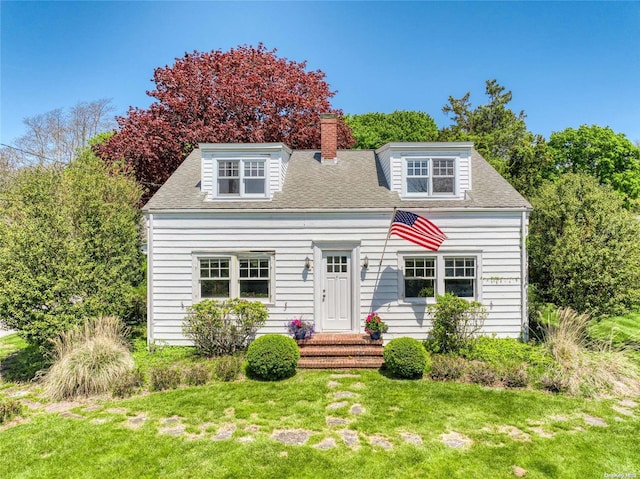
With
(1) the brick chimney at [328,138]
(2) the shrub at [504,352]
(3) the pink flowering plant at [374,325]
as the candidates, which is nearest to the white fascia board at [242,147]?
(1) the brick chimney at [328,138]

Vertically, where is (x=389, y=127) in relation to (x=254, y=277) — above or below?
above

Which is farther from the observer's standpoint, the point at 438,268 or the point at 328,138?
the point at 328,138

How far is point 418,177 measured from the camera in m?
11.3

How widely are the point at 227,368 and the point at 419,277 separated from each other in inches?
238

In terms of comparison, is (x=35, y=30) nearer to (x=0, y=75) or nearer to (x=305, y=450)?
(x=0, y=75)

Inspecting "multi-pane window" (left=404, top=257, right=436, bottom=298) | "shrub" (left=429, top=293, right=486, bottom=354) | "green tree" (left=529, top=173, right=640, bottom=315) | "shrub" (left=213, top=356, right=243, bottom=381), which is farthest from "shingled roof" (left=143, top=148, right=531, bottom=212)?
"shrub" (left=213, top=356, right=243, bottom=381)

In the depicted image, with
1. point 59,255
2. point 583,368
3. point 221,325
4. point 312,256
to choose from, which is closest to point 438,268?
point 312,256

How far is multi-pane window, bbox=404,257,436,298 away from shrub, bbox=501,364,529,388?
120 inches

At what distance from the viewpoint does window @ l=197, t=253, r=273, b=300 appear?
10.9 m

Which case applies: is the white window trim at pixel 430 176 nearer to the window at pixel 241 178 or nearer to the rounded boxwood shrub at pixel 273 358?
the window at pixel 241 178

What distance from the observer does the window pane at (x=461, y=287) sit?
10.8m

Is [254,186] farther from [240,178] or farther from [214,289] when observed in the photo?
[214,289]

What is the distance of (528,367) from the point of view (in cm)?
866

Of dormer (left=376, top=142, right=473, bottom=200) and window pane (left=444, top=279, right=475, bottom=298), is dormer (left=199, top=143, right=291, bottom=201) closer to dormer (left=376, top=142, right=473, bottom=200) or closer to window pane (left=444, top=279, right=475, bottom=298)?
dormer (left=376, top=142, right=473, bottom=200)
